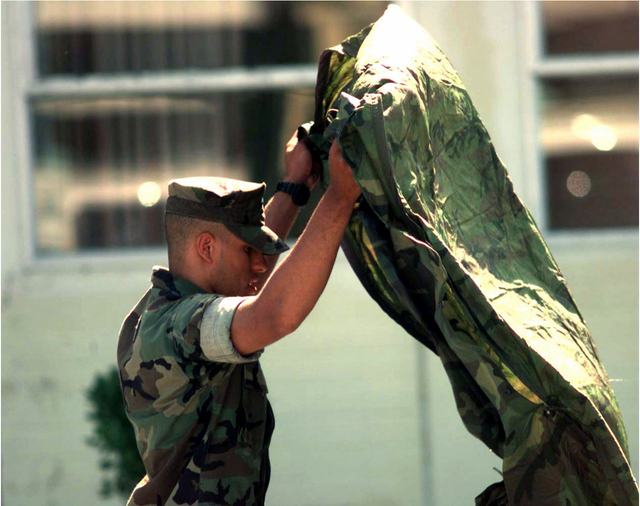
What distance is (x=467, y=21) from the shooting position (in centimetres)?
524

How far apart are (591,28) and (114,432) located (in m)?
3.42

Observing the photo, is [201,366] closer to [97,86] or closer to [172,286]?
[172,286]

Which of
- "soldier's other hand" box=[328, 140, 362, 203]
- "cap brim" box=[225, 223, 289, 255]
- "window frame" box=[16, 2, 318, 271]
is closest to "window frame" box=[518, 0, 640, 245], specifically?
"window frame" box=[16, 2, 318, 271]

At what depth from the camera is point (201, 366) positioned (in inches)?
96.5

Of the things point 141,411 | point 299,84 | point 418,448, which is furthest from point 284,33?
point 141,411

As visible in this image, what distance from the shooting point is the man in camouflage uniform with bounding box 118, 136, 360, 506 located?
8.02ft

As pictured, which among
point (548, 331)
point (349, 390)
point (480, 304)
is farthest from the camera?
point (349, 390)

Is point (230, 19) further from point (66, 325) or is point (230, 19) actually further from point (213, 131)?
point (66, 325)

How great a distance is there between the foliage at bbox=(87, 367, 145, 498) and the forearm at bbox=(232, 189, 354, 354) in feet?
9.00

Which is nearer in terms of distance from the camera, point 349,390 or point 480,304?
point 480,304

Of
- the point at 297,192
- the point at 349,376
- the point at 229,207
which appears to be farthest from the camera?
the point at 349,376

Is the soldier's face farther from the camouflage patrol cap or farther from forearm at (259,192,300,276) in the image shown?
forearm at (259,192,300,276)

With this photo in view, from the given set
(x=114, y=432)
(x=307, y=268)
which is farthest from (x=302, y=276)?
(x=114, y=432)

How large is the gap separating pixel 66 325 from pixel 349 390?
5.20 ft
